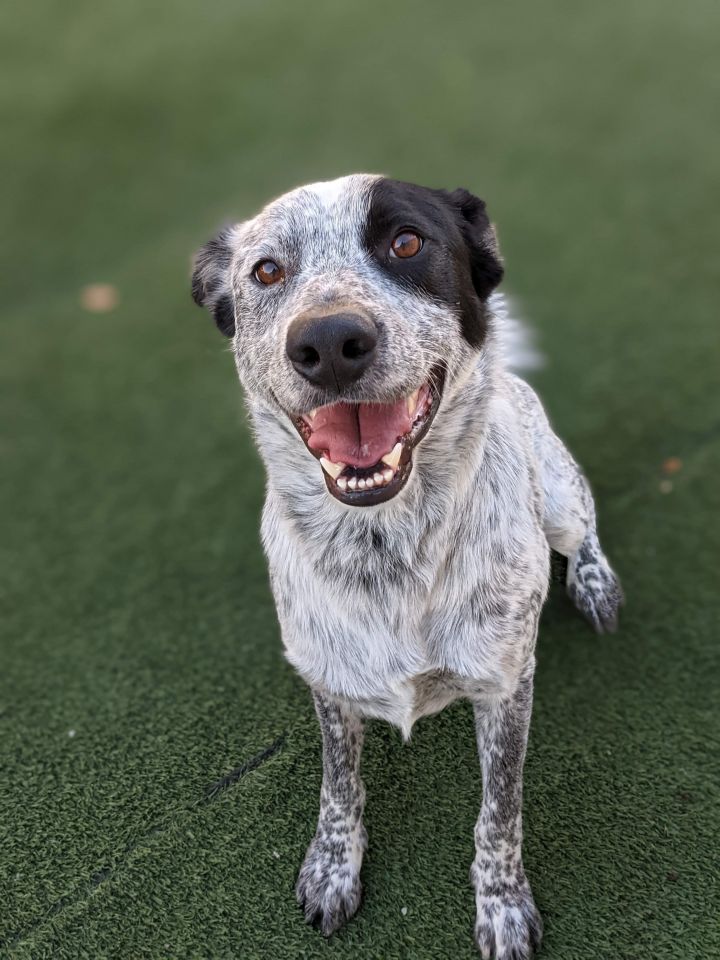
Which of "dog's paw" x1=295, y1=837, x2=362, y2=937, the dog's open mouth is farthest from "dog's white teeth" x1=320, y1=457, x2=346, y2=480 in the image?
"dog's paw" x1=295, y1=837, x2=362, y2=937

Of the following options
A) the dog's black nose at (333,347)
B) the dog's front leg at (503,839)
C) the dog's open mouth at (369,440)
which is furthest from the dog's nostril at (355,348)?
the dog's front leg at (503,839)

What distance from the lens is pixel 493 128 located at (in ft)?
19.7

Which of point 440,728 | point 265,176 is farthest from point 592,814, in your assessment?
point 265,176

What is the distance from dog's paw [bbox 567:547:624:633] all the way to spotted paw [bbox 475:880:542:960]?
1.04 meters

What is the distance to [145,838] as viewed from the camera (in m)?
2.56

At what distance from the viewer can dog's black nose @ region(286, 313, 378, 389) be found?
1694 mm

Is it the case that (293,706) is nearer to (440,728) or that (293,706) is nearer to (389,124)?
(440,728)

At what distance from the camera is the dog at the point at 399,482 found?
1.85 m

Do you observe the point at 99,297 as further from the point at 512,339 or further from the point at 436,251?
the point at 436,251

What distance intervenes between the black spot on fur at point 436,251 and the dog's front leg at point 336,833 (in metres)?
1.14

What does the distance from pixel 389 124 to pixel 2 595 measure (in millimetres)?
4580

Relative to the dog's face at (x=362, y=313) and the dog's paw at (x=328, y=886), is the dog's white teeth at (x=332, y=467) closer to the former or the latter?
the dog's face at (x=362, y=313)

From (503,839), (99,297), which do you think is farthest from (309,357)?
(99,297)

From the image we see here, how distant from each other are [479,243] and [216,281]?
771 millimetres
